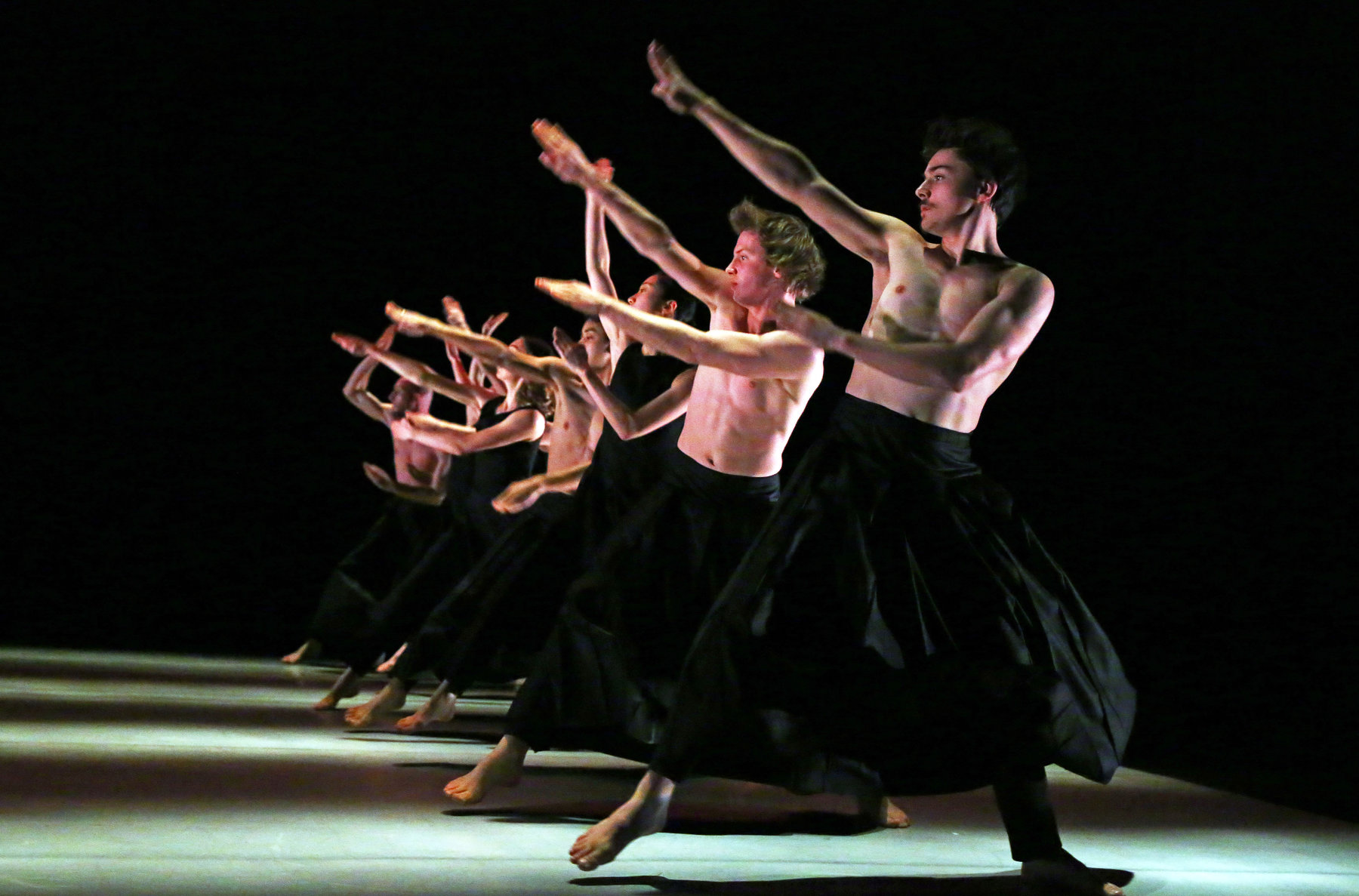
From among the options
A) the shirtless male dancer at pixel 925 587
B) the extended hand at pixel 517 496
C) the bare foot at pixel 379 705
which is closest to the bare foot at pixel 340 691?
the bare foot at pixel 379 705

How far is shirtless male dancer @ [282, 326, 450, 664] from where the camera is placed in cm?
686

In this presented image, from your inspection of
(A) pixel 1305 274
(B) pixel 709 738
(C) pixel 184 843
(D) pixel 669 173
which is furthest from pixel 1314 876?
(D) pixel 669 173

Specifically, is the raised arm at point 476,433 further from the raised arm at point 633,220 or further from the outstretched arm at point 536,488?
the raised arm at point 633,220

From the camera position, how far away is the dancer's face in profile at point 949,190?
110 inches

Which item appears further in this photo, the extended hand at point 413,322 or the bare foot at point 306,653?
the bare foot at point 306,653

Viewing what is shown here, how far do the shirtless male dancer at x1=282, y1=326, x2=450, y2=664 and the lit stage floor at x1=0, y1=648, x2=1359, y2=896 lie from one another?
191cm

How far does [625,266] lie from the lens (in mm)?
7605

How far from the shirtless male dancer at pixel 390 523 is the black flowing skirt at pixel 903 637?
3851mm

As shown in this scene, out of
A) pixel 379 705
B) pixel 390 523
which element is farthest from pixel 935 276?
pixel 390 523

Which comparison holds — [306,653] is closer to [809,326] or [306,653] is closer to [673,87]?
[673,87]

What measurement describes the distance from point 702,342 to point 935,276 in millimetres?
425

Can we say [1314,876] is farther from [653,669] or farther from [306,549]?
[306,549]

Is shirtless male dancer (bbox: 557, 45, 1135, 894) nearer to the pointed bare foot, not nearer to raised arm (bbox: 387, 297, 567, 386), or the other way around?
the pointed bare foot

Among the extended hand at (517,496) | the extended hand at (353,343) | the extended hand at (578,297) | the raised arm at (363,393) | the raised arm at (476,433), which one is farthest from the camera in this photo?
the raised arm at (363,393)
